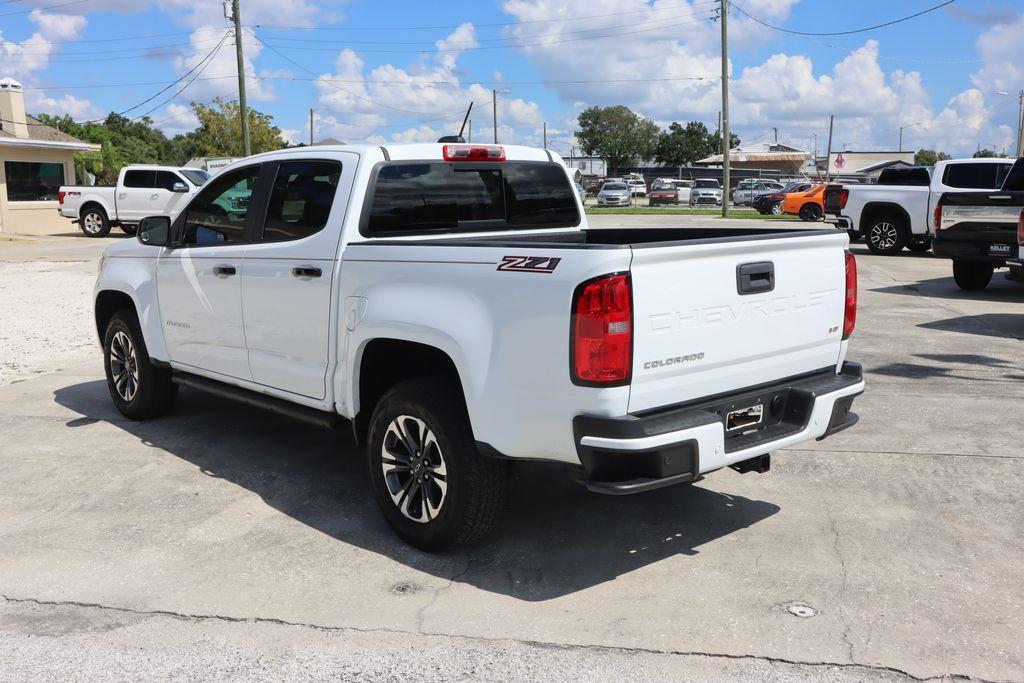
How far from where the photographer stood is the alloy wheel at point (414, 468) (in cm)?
423

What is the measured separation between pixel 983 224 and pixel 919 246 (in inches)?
288

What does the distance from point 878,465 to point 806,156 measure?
95.9 m

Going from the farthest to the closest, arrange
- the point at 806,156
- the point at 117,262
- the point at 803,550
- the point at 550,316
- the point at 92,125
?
the point at 806,156 < the point at 92,125 < the point at 117,262 < the point at 803,550 < the point at 550,316

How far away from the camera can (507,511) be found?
480 centimetres

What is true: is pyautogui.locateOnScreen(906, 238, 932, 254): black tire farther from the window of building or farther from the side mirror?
the window of building

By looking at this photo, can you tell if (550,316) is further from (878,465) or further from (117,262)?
(117,262)

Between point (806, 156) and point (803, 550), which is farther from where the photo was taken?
point (806, 156)

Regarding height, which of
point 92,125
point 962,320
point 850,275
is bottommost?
point 962,320

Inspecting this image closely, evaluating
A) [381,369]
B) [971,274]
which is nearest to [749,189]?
[971,274]

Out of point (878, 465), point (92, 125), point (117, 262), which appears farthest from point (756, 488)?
point (92, 125)

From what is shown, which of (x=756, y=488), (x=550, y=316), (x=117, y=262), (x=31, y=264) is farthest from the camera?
(x=31, y=264)

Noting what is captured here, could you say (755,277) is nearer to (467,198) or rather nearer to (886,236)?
(467,198)

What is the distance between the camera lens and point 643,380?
3660 millimetres

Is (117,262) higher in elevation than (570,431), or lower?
higher
